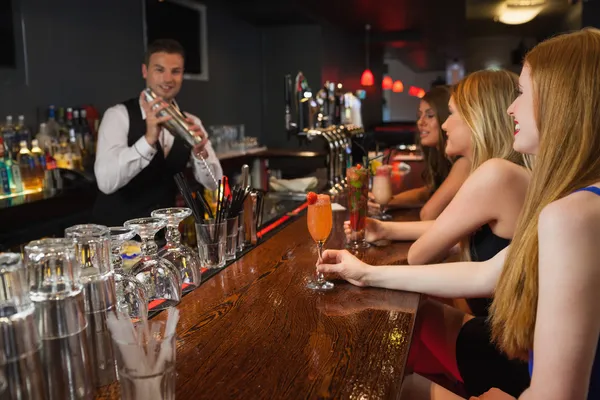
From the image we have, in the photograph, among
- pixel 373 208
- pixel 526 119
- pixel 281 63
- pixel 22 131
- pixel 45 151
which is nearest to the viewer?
pixel 526 119

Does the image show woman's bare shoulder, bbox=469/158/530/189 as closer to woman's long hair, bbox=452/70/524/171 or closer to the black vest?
woman's long hair, bbox=452/70/524/171

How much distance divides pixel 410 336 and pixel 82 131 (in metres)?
3.70

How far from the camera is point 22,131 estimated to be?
12.7 ft

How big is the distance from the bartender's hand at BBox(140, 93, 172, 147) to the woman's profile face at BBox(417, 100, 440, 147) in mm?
1483

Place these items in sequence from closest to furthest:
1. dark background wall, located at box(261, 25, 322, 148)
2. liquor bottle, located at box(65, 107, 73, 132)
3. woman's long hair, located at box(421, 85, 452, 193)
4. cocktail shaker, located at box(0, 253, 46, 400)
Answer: cocktail shaker, located at box(0, 253, 46, 400) < woman's long hair, located at box(421, 85, 452, 193) < liquor bottle, located at box(65, 107, 73, 132) < dark background wall, located at box(261, 25, 322, 148)

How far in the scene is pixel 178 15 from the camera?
241 inches

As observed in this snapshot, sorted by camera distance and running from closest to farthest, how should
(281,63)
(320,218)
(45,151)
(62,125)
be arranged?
(320,218), (45,151), (62,125), (281,63)

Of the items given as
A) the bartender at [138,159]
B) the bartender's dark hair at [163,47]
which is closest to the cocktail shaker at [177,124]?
the bartender at [138,159]

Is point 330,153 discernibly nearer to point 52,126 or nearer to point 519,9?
point 52,126

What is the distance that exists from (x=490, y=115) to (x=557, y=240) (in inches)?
43.9

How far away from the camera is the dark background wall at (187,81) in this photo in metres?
4.29

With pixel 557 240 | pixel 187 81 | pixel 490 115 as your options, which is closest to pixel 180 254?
pixel 557 240

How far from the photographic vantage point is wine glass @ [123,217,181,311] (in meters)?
1.39

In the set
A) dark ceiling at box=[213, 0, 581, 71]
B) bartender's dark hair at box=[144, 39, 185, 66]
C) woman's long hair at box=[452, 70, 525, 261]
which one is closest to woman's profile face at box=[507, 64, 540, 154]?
woman's long hair at box=[452, 70, 525, 261]
